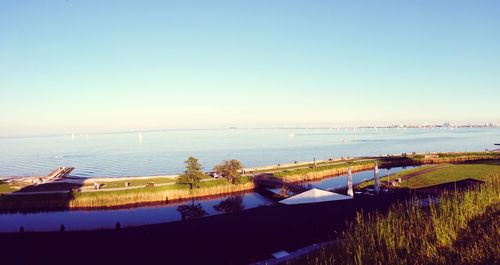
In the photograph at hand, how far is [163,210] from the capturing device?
151ft

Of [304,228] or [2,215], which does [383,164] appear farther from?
[2,215]

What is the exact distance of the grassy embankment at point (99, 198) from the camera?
46.4 meters

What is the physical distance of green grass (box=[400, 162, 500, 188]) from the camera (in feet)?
147

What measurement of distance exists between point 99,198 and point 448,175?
147ft

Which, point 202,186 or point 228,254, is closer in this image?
point 228,254

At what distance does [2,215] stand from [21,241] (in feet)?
78.5

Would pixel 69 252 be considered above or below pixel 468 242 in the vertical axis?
below

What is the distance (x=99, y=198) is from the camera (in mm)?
47594

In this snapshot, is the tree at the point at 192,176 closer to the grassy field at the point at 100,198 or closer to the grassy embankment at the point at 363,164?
the grassy field at the point at 100,198

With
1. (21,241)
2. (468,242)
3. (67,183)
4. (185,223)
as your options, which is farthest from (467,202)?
(67,183)

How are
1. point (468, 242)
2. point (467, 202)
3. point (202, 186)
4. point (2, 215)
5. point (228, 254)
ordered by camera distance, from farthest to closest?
point (202, 186), point (2, 215), point (228, 254), point (467, 202), point (468, 242)

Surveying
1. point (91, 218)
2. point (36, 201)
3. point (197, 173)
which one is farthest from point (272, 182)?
point (36, 201)

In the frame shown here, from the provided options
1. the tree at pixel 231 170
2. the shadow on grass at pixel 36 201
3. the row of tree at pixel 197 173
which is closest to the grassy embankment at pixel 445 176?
the tree at pixel 231 170

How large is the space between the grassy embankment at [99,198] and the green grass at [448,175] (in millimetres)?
28566
